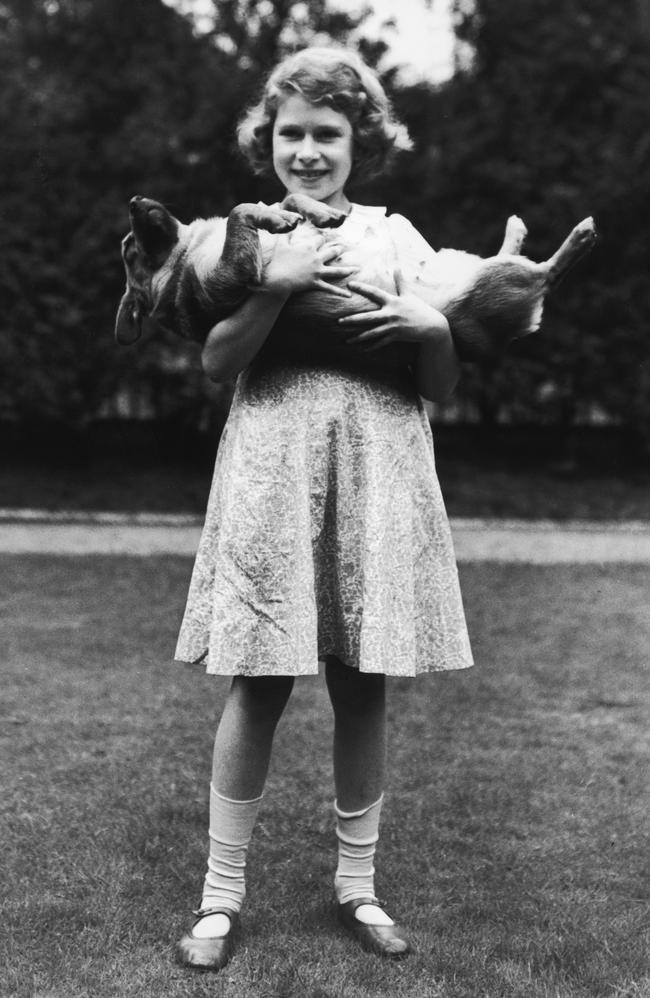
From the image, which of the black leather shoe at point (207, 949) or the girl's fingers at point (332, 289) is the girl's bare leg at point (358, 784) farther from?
the girl's fingers at point (332, 289)

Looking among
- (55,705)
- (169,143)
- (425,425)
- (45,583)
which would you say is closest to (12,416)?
(169,143)

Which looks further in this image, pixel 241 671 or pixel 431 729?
pixel 431 729

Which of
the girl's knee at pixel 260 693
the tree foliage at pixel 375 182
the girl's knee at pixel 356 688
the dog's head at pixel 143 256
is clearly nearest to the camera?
the dog's head at pixel 143 256

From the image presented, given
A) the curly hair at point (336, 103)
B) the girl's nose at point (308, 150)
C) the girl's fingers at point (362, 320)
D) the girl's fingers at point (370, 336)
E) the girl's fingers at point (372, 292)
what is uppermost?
the curly hair at point (336, 103)

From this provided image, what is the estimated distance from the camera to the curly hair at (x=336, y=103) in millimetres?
2457

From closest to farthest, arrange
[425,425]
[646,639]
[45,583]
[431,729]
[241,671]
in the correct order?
[241,671]
[425,425]
[431,729]
[646,639]
[45,583]

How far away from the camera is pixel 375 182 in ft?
31.4

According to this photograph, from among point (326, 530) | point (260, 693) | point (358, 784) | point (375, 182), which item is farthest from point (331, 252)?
point (375, 182)

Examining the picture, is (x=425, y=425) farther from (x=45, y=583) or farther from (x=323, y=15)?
(x=323, y=15)

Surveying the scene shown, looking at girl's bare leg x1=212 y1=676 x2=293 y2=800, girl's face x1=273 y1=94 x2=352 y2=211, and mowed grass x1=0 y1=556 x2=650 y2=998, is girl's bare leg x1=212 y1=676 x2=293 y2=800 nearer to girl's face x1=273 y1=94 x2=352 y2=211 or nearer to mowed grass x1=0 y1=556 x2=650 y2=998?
mowed grass x1=0 y1=556 x2=650 y2=998

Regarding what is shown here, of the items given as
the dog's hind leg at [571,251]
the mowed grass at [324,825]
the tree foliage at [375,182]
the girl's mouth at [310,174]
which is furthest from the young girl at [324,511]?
the tree foliage at [375,182]

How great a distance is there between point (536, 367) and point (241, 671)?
8.07m

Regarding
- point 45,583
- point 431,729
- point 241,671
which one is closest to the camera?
point 241,671

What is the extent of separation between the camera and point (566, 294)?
9992 mm
